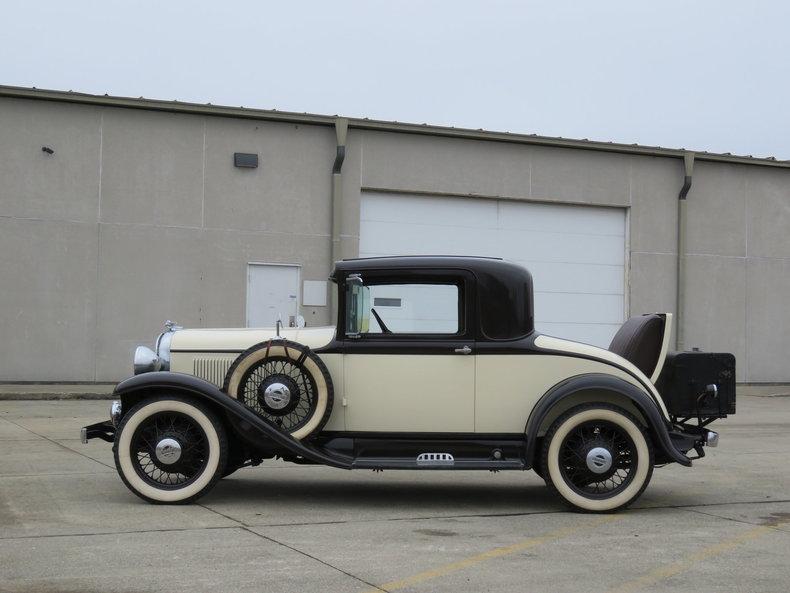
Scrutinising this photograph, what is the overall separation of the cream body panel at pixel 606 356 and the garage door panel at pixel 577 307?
15.0 meters

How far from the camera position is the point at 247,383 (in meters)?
7.49

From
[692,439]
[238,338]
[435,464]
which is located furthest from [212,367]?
[692,439]

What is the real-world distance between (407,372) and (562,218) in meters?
16.1

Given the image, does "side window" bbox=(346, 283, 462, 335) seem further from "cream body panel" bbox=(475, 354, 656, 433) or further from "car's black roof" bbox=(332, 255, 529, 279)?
"cream body panel" bbox=(475, 354, 656, 433)

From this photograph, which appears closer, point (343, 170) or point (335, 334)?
point (335, 334)

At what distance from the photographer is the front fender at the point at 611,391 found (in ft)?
24.0

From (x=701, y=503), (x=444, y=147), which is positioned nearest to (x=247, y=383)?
(x=701, y=503)

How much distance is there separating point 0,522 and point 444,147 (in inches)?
656

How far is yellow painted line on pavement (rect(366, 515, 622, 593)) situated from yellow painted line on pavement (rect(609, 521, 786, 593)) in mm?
842

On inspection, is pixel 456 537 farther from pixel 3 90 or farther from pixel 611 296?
pixel 611 296

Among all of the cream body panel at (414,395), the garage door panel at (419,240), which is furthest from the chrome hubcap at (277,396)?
the garage door panel at (419,240)

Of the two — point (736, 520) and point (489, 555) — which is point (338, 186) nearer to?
point (736, 520)

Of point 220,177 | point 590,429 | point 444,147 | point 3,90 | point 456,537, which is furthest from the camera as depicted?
point 444,147

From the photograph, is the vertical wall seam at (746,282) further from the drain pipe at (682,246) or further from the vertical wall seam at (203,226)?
the vertical wall seam at (203,226)
